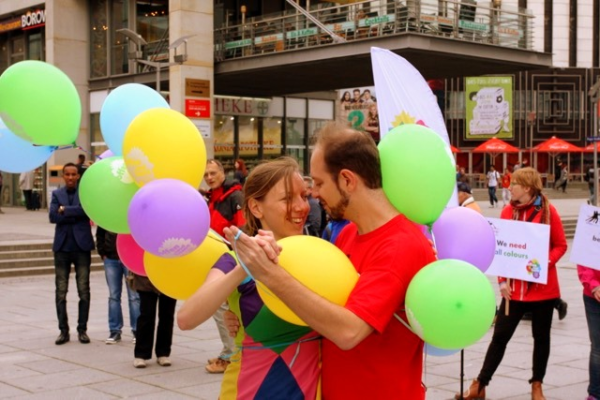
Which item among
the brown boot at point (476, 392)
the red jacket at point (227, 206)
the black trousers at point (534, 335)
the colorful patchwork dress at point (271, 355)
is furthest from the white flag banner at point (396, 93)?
the red jacket at point (227, 206)

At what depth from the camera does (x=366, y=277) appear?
290 cm

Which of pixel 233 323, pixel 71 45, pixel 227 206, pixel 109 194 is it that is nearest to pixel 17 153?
pixel 109 194

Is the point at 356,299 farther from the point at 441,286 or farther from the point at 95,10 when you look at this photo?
the point at 95,10

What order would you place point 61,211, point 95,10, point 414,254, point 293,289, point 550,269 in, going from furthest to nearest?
point 95,10 < point 61,211 < point 550,269 < point 414,254 < point 293,289

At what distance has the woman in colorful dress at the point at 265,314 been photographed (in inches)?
123

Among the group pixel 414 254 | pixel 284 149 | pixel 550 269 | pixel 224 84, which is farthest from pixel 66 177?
pixel 284 149

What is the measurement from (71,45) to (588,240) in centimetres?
2669

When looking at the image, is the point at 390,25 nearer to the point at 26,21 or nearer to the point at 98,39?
the point at 98,39

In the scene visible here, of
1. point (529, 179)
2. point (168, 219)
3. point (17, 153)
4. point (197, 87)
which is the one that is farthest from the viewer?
point (197, 87)

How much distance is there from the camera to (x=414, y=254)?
2982 millimetres

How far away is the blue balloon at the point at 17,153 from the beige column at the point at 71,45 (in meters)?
25.7

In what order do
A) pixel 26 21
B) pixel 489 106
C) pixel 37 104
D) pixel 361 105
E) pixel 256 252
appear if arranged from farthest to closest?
pixel 489 106
pixel 361 105
pixel 26 21
pixel 37 104
pixel 256 252

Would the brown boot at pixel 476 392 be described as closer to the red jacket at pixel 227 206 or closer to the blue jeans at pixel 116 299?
the red jacket at pixel 227 206

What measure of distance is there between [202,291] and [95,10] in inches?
1155
